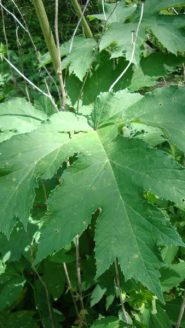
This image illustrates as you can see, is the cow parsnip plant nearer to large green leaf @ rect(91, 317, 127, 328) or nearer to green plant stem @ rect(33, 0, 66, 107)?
large green leaf @ rect(91, 317, 127, 328)

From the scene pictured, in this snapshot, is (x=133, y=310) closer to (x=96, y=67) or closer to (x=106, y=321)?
(x=106, y=321)

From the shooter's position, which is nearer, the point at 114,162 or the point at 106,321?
the point at 114,162

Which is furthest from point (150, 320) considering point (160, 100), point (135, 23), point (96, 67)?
point (135, 23)

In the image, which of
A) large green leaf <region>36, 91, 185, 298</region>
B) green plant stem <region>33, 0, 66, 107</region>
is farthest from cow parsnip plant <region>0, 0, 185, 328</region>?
green plant stem <region>33, 0, 66, 107</region>

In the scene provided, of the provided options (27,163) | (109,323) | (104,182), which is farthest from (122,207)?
(109,323)

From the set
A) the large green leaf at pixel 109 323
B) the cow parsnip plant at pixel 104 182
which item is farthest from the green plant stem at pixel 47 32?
the large green leaf at pixel 109 323

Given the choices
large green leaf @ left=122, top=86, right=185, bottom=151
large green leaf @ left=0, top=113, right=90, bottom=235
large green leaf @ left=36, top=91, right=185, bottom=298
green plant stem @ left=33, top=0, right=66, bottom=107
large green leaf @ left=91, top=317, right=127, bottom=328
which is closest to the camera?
large green leaf @ left=36, top=91, right=185, bottom=298

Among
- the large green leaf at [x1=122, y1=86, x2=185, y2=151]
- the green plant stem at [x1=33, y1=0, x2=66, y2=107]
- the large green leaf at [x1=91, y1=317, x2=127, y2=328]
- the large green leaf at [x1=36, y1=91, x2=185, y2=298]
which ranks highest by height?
the green plant stem at [x1=33, y1=0, x2=66, y2=107]

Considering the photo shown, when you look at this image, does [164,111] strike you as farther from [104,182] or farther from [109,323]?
[109,323]
